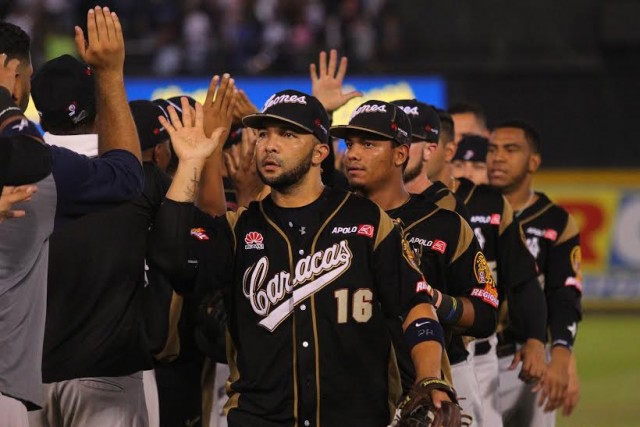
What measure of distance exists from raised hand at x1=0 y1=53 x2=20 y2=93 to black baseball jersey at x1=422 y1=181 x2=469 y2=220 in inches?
110

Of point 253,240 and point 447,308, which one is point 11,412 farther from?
point 447,308

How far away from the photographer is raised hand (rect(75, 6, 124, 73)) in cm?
574

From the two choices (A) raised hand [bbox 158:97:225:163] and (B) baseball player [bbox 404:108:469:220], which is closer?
(A) raised hand [bbox 158:97:225:163]

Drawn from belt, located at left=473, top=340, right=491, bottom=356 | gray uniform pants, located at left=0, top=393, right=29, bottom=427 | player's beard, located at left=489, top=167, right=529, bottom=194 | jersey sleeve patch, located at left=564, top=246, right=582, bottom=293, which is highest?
player's beard, located at left=489, top=167, right=529, bottom=194

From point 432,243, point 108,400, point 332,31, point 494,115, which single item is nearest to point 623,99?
point 494,115

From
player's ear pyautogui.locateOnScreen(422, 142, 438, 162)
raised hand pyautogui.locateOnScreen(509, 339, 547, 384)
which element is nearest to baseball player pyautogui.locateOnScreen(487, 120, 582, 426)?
raised hand pyautogui.locateOnScreen(509, 339, 547, 384)

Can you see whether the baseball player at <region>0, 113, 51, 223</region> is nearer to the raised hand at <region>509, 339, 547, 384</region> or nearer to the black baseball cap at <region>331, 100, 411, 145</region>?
the black baseball cap at <region>331, 100, 411, 145</region>

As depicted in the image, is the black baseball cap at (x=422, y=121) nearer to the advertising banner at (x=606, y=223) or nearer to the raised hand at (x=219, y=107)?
the raised hand at (x=219, y=107)

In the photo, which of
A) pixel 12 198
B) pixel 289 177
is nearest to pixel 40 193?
pixel 12 198

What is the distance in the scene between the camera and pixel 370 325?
5801mm

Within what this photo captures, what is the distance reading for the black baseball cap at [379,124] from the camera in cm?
655

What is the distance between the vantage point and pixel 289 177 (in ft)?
19.4

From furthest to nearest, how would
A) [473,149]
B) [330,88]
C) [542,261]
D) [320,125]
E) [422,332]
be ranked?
[473,149] → [542,261] → [330,88] → [320,125] → [422,332]

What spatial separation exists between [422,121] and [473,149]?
2.24 meters
